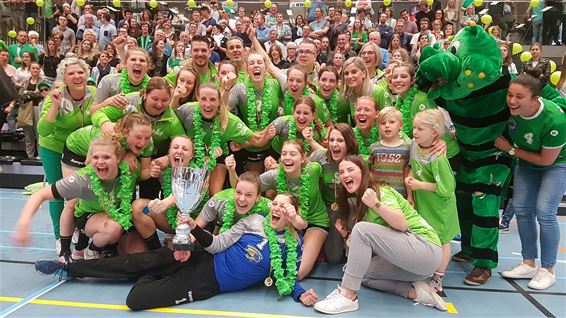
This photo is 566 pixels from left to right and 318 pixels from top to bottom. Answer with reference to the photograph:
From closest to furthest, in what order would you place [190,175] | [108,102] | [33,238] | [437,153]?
Result: 1. [190,175]
2. [437,153]
3. [108,102]
4. [33,238]

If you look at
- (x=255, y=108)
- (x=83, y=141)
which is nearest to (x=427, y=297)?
(x=255, y=108)

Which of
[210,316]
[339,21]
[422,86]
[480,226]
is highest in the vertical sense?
[339,21]

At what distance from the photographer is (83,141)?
11.5 ft

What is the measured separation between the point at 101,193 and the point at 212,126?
91 cm

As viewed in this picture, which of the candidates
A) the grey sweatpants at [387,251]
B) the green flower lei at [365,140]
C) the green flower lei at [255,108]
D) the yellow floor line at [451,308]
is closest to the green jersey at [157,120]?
the green flower lei at [255,108]

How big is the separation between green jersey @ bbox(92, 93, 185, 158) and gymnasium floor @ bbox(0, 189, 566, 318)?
3.38ft

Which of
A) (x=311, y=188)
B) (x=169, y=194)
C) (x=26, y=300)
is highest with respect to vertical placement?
(x=311, y=188)

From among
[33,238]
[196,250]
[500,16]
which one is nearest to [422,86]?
[196,250]

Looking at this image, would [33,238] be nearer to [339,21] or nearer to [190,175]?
[190,175]

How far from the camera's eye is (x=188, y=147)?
131 inches

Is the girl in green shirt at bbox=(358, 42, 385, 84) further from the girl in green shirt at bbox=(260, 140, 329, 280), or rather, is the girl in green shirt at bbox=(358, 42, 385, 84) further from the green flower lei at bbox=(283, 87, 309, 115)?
the girl in green shirt at bbox=(260, 140, 329, 280)

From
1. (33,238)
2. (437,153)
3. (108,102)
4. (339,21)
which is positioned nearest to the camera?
(437,153)

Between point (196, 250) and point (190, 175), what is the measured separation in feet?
2.28

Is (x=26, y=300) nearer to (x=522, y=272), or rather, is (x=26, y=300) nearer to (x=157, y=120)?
(x=157, y=120)
